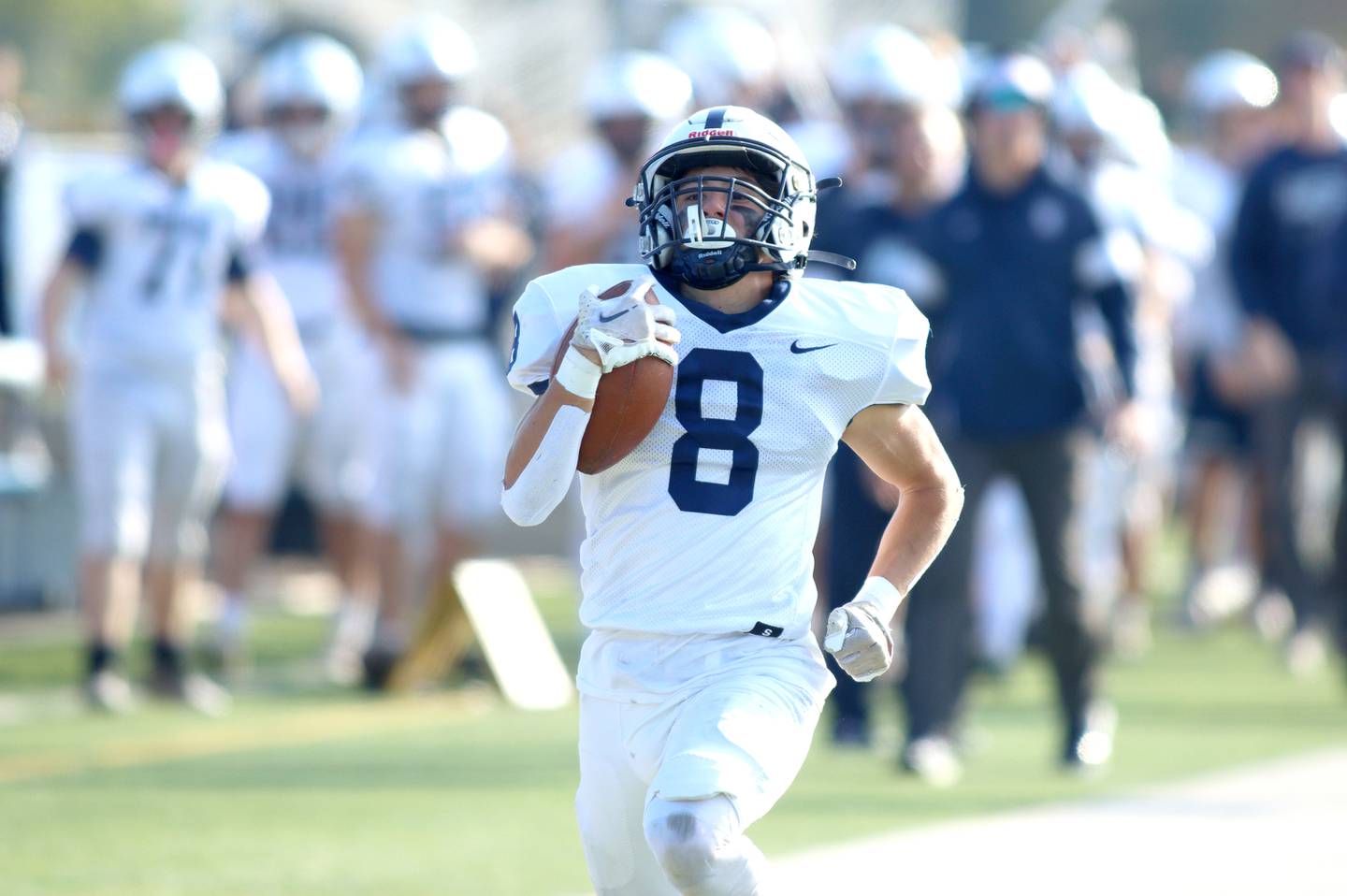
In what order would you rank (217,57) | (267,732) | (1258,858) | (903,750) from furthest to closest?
(217,57) < (267,732) < (903,750) < (1258,858)

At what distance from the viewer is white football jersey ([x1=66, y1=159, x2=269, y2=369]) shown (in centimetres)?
918

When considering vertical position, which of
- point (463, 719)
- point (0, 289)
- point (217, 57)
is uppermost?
point (217, 57)

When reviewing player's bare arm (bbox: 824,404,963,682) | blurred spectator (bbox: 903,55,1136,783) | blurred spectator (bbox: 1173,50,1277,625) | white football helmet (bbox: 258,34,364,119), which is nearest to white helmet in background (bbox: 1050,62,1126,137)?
blurred spectator (bbox: 1173,50,1277,625)

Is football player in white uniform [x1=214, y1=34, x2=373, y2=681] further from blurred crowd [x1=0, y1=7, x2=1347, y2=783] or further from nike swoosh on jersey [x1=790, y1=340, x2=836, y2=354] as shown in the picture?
nike swoosh on jersey [x1=790, y1=340, x2=836, y2=354]

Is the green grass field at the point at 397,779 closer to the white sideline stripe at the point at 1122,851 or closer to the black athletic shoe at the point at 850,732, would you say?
the black athletic shoe at the point at 850,732

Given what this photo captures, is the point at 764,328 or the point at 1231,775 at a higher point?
the point at 764,328

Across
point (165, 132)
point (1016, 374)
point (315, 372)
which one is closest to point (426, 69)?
point (165, 132)

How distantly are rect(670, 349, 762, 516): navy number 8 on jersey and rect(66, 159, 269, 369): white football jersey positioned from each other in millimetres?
5300

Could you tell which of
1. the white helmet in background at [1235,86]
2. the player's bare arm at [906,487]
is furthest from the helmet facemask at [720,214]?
the white helmet in background at [1235,86]

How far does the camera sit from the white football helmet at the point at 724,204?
431 centimetres

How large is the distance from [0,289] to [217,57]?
8.54m

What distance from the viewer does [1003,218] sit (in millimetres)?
7914

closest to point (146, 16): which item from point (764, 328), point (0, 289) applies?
point (0, 289)

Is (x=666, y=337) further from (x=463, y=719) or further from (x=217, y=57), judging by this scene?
(x=217, y=57)
